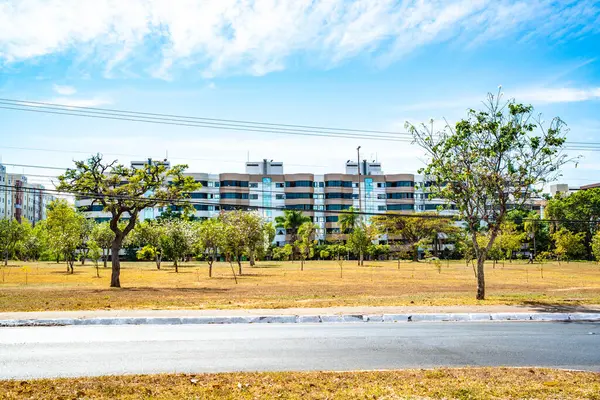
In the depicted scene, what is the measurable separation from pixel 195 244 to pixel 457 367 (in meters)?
46.3

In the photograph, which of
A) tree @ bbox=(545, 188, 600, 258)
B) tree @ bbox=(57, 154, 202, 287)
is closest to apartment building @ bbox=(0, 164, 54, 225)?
tree @ bbox=(57, 154, 202, 287)

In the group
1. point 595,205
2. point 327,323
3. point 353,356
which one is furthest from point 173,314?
point 595,205

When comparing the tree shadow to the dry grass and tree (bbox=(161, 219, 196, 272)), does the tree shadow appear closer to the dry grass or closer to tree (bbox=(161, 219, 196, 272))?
the dry grass

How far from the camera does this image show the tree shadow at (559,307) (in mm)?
18000

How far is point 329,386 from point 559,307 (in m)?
14.0

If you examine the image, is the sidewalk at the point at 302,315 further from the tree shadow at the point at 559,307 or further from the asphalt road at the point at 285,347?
the asphalt road at the point at 285,347

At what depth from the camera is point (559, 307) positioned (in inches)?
737

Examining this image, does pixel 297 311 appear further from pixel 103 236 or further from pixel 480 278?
pixel 103 236

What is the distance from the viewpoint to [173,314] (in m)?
16.6

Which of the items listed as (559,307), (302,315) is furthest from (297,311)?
(559,307)

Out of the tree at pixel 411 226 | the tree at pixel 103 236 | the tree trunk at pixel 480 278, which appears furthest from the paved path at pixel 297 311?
the tree at pixel 411 226

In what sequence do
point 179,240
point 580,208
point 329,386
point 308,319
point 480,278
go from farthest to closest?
1. point 580,208
2. point 179,240
3. point 480,278
4. point 308,319
5. point 329,386

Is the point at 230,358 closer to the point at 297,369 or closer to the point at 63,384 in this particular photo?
the point at 297,369

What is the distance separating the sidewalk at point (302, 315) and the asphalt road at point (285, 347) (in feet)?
2.43
